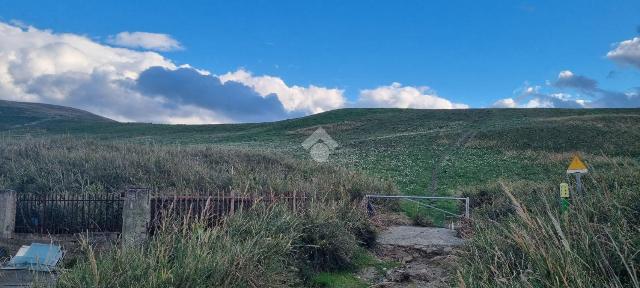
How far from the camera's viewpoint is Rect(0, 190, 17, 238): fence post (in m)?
11.9

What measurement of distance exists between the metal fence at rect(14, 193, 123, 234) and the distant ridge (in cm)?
8949

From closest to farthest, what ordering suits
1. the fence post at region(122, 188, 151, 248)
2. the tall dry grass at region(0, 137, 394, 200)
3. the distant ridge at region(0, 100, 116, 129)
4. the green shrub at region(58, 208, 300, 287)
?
the green shrub at region(58, 208, 300, 287) → the fence post at region(122, 188, 151, 248) → the tall dry grass at region(0, 137, 394, 200) → the distant ridge at region(0, 100, 116, 129)

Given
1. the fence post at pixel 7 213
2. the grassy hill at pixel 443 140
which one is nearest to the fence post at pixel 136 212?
the fence post at pixel 7 213

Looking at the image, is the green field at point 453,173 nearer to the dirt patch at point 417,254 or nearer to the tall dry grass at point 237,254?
the tall dry grass at point 237,254

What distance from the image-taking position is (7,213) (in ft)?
39.2

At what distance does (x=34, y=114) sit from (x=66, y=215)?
11002cm

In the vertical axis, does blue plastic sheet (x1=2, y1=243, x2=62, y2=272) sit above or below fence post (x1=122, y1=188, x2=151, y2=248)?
below

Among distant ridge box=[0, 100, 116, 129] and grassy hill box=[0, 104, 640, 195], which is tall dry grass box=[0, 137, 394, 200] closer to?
grassy hill box=[0, 104, 640, 195]

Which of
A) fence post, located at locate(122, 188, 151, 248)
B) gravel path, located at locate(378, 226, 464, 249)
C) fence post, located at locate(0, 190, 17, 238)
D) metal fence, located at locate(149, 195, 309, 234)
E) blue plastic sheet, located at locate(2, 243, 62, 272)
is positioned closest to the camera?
blue plastic sheet, located at locate(2, 243, 62, 272)

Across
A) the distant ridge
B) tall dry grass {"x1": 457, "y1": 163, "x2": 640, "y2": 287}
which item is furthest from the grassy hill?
tall dry grass {"x1": 457, "y1": 163, "x2": 640, "y2": 287}

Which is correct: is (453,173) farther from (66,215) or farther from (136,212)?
(136,212)

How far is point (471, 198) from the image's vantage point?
20938 millimetres

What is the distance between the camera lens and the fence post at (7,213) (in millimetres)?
11898

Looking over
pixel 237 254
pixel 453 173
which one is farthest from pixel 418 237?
pixel 453 173
